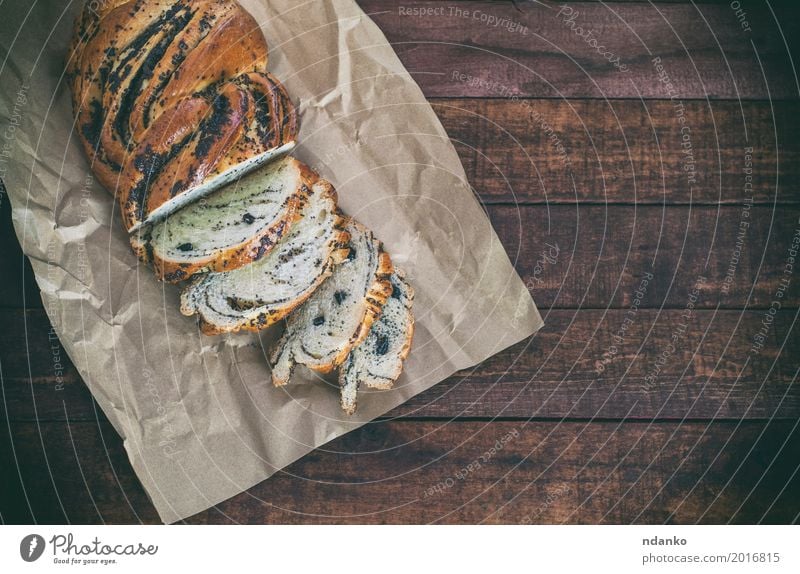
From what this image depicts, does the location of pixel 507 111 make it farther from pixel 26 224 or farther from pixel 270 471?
pixel 26 224

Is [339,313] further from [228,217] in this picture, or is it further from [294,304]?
[228,217]

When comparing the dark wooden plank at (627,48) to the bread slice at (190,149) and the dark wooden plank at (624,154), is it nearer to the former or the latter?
the dark wooden plank at (624,154)

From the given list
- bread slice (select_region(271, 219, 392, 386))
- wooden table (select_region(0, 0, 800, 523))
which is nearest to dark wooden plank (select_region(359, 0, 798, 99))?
wooden table (select_region(0, 0, 800, 523))

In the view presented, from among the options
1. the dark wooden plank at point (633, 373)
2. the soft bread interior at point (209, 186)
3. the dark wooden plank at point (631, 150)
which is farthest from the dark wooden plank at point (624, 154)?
the soft bread interior at point (209, 186)

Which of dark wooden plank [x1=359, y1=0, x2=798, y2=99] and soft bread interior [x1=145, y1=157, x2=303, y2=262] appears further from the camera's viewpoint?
dark wooden plank [x1=359, y1=0, x2=798, y2=99]

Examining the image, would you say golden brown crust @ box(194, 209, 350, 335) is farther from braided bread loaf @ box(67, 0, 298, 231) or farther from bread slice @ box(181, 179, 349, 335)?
braided bread loaf @ box(67, 0, 298, 231)
